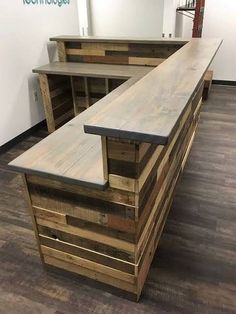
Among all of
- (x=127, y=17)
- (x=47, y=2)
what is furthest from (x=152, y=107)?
(x=127, y=17)

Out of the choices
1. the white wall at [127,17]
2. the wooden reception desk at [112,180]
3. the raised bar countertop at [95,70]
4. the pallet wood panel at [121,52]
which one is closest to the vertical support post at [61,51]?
the pallet wood panel at [121,52]

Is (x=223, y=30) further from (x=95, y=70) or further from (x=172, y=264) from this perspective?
(x=172, y=264)

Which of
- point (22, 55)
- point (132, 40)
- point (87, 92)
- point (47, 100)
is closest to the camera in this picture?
point (132, 40)

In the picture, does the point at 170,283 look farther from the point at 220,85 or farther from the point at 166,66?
the point at 220,85

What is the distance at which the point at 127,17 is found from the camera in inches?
183

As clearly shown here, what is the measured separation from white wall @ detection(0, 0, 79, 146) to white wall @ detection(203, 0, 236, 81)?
7.82 ft

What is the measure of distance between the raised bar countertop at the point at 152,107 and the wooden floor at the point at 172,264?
41.2 inches

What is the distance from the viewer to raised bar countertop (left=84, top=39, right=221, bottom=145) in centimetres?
92

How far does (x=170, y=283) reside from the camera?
1625mm

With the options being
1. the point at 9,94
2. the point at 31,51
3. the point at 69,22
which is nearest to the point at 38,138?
the point at 9,94

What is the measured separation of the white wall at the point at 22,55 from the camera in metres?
2.86

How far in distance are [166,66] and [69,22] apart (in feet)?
8.78

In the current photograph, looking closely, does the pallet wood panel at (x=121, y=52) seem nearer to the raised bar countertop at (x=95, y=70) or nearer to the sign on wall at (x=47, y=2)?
the raised bar countertop at (x=95, y=70)

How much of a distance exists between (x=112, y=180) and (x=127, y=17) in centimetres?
425
